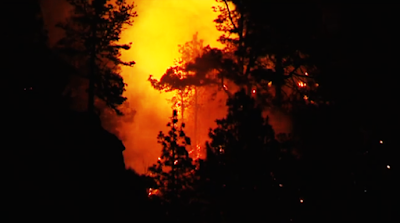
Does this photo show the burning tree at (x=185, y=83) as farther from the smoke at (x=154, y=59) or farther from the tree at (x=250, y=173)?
the tree at (x=250, y=173)

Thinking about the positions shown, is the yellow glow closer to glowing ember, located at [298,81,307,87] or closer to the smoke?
the smoke

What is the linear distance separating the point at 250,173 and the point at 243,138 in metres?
1.20

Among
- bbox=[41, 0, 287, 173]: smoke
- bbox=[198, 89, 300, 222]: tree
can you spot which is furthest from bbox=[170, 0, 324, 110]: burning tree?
bbox=[41, 0, 287, 173]: smoke

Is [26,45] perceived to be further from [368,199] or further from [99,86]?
[368,199]

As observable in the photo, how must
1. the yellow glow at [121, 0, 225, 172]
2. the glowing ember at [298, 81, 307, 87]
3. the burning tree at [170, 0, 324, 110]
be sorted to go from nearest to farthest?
the burning tree at [170, 0, 324, 110]
the glowing ember at [298, 81, 307, 87]
the yellow glow at [121, 0, 225, 172]

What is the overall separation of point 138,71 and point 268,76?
5246 centimetres

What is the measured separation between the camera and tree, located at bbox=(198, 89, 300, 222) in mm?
11484

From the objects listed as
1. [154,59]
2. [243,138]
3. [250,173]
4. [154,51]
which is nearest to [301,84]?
[243,138]

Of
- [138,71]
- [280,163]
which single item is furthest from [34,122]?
[138,71]

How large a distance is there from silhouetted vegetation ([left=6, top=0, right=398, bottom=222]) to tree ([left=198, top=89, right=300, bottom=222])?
0.04m

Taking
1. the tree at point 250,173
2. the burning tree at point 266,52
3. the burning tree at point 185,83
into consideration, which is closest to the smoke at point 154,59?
the burning tree at point 185,83

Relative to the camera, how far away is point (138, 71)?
65.9 meters

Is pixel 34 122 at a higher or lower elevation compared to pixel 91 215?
higher

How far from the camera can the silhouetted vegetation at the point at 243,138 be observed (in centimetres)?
1161
